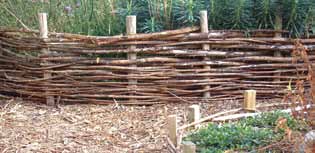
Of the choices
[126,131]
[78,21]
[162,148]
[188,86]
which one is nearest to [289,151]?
[162,148]

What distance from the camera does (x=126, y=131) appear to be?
132 inches

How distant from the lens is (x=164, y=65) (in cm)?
393

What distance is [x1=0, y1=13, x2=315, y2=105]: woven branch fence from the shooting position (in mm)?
3869

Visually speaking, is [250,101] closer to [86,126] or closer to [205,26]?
[205,26]

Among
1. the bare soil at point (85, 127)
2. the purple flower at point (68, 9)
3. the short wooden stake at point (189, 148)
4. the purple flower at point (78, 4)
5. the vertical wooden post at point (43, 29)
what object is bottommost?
the bare soil at point (85, 127)

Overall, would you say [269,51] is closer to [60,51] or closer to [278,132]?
[278,132]

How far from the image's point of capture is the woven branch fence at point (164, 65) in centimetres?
387

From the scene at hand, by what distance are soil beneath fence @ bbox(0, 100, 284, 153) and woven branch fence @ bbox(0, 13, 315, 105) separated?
0.14 m

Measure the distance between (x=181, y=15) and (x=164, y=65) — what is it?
486 millimetres

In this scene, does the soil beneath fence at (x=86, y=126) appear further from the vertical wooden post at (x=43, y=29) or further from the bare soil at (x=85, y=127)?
the vertical wooden post at (x=43, y=29)

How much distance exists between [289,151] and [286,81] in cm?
192

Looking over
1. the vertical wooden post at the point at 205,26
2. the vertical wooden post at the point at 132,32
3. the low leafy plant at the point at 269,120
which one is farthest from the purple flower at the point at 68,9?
the low leafy plant at the point at 269,120

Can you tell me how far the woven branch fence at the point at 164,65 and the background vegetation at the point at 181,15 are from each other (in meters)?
0.12

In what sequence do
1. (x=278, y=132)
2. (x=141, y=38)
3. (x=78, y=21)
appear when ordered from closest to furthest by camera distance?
1. (x=278, y=132)
2. (x=141, y=38)
3. (x=78, y=21)
